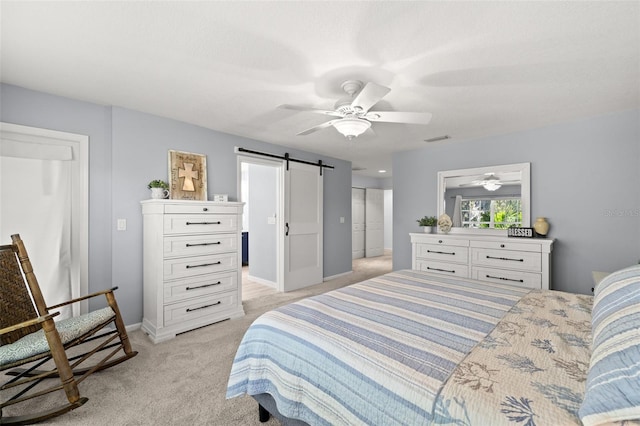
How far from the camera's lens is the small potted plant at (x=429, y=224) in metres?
4.37

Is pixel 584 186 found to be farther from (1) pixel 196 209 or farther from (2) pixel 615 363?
(1) pixel 196 209

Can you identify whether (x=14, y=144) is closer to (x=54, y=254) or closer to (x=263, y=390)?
(x=54, y=254)

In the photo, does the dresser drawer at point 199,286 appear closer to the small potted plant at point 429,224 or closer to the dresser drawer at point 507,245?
the small potted plant at point 429,224

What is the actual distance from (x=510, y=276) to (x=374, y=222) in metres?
4.86

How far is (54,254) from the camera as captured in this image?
2.67 m

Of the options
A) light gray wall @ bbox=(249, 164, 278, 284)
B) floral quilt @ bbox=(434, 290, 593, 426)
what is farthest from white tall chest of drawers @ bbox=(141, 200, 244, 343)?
floral quilt @ bbox=(434, 290, 593, 426)

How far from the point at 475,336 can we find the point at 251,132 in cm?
334

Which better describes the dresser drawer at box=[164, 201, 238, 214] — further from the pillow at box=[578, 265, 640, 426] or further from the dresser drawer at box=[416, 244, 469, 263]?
the pillow at box=[578, 265, 640, 426]

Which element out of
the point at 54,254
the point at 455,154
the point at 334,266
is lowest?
the point at 334,266

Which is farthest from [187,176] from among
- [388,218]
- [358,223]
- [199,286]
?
[388,218]

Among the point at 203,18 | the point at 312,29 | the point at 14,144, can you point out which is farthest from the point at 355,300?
the point at 14,144

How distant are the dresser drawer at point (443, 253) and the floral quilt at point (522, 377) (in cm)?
234

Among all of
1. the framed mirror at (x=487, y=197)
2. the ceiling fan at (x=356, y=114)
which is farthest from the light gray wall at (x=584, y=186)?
the ceiling fan at (x=356, y=114)

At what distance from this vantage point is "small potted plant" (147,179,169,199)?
302 cm
